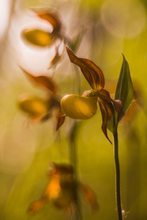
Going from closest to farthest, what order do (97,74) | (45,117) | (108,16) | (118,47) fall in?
(97,74) < (45,117) < (118,47) < (108,16)

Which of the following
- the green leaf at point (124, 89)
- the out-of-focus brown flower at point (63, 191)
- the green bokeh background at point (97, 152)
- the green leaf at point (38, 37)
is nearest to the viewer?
the green leaf at point (124, 89)

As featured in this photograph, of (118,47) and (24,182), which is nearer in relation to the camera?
(24,182)

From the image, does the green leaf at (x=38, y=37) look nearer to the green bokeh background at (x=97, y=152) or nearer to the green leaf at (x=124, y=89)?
the green bokeh background at (x=97, y=152)

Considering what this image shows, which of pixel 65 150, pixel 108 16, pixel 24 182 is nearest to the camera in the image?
pixel 24 182

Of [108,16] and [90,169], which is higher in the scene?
[108,16]

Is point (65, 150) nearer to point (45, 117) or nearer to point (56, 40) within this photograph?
point (45, 117)

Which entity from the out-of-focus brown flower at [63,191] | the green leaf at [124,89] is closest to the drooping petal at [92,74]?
the green leaf at [124,89]

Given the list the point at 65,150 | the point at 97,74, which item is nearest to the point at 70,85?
the point at 65,150

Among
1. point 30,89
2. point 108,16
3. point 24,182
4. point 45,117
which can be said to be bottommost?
point 24,182
